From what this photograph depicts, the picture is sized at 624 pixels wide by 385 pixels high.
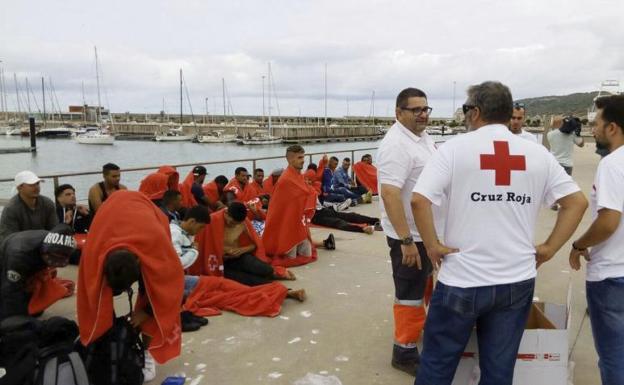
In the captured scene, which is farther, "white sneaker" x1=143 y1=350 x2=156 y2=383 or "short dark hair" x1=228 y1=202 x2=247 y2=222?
"short dark hair" x1=228 y1=202 x2=247 y2=222

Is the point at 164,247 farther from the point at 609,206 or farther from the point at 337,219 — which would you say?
the point at 337,219

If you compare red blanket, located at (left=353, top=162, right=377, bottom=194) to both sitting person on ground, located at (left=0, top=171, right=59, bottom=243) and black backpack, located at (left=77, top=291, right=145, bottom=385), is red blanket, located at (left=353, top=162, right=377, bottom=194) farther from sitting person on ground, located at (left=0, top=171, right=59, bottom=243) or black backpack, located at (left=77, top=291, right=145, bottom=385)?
black backpack, located at (left=77, top=291, right=145, bottom=385)

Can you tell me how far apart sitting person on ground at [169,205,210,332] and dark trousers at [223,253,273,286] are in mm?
660

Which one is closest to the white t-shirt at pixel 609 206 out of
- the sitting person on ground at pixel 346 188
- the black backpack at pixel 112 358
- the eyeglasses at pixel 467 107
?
the eyeglasses at pixel 467 107

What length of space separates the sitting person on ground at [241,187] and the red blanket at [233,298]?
3.63 metres

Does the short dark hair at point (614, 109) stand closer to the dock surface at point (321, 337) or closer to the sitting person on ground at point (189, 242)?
the dock surface at point (321, 337)

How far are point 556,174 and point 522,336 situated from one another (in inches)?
30.4

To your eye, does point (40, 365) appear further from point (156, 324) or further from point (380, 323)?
point (380, 323)

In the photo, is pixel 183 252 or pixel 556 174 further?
pixel 183 252

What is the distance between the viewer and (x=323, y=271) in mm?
5398

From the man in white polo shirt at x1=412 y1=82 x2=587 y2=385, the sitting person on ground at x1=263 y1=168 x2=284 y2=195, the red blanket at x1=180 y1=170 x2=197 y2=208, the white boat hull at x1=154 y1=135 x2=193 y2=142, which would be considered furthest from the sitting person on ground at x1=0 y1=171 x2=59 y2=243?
the white boat hull at x1=154 y1=135 x2=193 y2=142

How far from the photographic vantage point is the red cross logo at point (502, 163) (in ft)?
6.68

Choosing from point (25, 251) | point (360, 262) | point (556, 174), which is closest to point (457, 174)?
point (556, 174)

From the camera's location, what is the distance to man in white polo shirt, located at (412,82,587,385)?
2.06 metres
